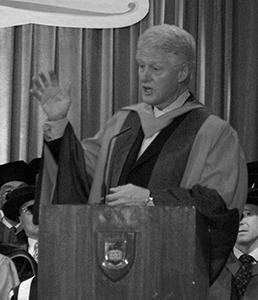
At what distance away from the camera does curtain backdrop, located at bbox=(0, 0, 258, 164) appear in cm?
600

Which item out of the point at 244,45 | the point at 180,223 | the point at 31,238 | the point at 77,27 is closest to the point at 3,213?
the point at 31,238

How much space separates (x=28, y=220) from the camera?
15.5ft

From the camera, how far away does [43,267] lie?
242 centimetres

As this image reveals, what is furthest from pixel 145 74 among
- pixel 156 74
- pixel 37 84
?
pixel 37 84

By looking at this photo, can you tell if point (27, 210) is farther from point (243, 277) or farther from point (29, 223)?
point (243, 277)

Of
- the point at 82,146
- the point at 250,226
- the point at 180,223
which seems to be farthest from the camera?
the point at 250,226

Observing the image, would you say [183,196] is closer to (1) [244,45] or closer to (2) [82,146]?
(2) [82,146]

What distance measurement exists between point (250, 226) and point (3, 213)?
1.45m

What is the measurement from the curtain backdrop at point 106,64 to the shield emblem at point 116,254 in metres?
3.67

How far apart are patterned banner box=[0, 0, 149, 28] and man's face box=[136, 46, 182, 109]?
10.0 ft

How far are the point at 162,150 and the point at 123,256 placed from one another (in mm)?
757

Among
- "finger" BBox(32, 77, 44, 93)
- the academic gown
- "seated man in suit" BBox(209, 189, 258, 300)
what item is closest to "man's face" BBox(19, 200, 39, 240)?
"seated man in suit" BBox(209, 189, 258, 300)

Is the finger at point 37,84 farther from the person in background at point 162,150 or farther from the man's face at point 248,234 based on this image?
the man's face at point 248,234

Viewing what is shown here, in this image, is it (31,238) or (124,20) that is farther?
(124,20)
